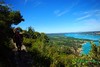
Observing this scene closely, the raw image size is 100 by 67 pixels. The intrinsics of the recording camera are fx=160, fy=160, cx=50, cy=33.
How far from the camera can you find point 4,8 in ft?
48.7

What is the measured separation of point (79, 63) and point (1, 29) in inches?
287

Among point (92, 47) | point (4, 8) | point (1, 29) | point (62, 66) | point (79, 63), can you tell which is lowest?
point (62, 66)

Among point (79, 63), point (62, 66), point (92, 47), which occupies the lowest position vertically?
point (62, 66)

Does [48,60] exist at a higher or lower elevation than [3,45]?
lower

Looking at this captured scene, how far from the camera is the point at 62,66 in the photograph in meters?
13.3

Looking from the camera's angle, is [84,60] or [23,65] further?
[23,65]

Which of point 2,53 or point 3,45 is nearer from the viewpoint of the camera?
point 2,53

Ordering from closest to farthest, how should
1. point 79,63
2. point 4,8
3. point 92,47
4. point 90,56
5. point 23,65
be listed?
point 79,63
point 90,56
point 92,47
point 23,65
point 4,8

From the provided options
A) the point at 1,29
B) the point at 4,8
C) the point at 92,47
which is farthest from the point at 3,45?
the point at 92,47

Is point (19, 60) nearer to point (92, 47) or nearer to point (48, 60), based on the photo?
point (48, 60)

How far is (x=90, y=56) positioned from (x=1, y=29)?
754 cm

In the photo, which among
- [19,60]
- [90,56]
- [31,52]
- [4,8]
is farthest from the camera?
[31,52]

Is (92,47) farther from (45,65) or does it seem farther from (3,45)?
(3,45)

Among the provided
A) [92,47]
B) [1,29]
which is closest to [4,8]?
[1,29]
